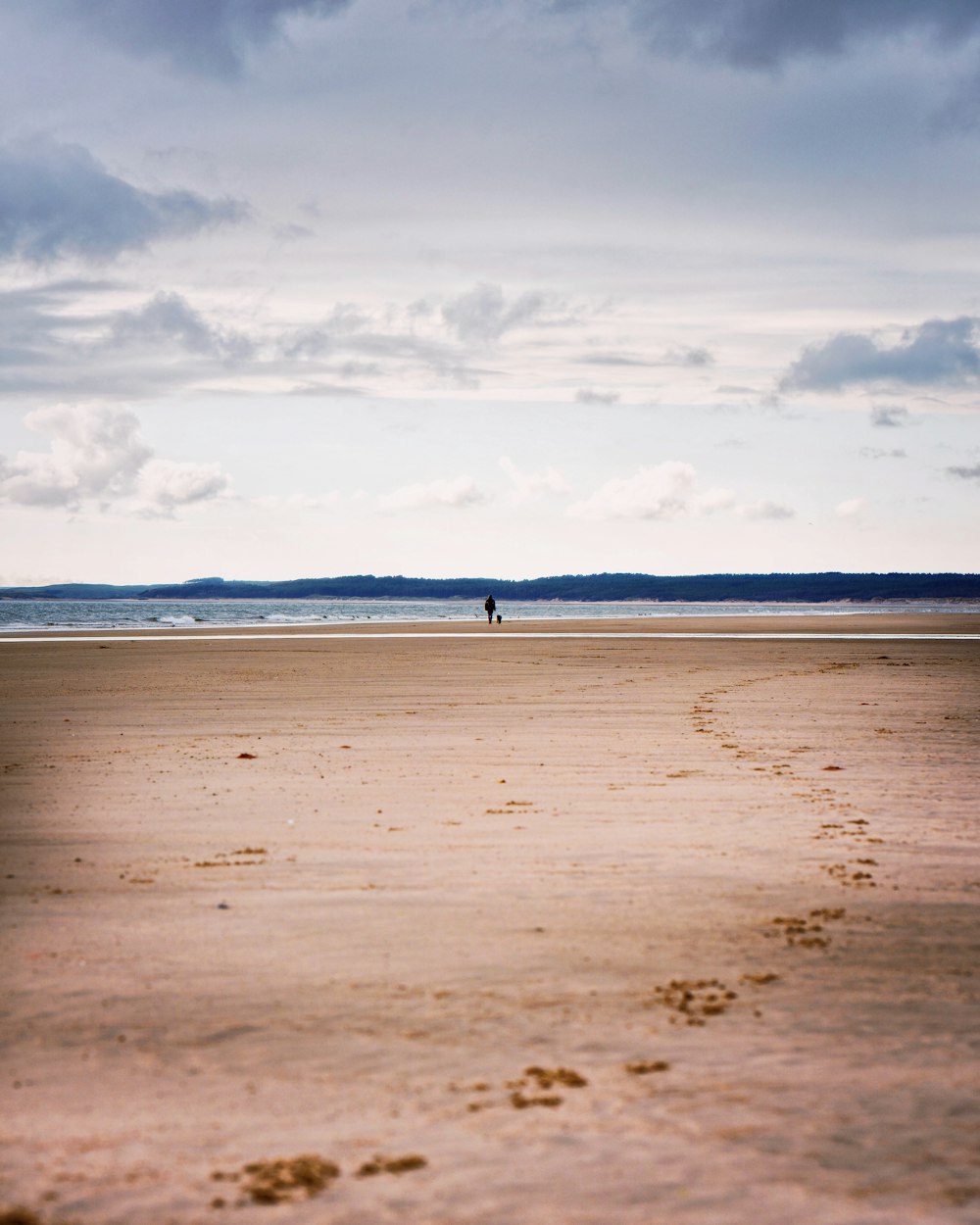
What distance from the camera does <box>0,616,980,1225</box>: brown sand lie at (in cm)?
374

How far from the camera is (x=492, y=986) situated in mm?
5410

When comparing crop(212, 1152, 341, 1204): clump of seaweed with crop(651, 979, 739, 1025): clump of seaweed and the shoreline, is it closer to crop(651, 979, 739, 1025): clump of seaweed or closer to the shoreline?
crop(651, 979, 739, 1025): clump of seaweed

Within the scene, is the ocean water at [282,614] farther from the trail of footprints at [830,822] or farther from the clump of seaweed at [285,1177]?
the clump of seaweed at [285,1177]

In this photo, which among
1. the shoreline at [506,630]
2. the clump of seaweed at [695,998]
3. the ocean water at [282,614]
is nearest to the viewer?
the clump of seaweed at [695,998]

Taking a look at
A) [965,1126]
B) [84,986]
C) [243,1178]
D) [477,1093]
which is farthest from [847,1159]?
[84,986]

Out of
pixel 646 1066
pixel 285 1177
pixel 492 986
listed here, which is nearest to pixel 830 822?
pixel 492 986

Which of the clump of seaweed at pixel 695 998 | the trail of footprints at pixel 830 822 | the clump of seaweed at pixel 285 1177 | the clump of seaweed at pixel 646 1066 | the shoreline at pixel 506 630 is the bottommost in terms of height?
the clump of seaweed at pixel 285 1177

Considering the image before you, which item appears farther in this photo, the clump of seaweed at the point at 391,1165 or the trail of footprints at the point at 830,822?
the trail of footprints at the point at 830,822

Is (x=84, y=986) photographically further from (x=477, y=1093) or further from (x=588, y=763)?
(x=588, y=763)

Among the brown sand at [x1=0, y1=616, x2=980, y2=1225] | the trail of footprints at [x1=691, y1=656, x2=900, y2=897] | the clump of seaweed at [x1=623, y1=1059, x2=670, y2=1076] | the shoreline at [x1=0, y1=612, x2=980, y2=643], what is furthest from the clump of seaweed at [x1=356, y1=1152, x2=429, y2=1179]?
the shoreline at [x1=0, y1=612, x2=980, y2=643]

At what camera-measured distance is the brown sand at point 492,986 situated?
3.74m

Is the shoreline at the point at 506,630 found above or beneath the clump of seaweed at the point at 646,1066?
above

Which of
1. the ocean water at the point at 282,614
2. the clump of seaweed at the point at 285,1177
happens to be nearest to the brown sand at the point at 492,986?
the clump of seaweed at the point at 285,1177

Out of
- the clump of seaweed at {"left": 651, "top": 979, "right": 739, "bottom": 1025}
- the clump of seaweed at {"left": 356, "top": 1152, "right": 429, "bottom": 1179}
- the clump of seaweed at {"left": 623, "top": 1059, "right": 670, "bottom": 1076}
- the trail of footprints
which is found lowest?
the clump of seaweed at {"left": 356, "top": 1152, "right": 429, "bottom": 1179}
